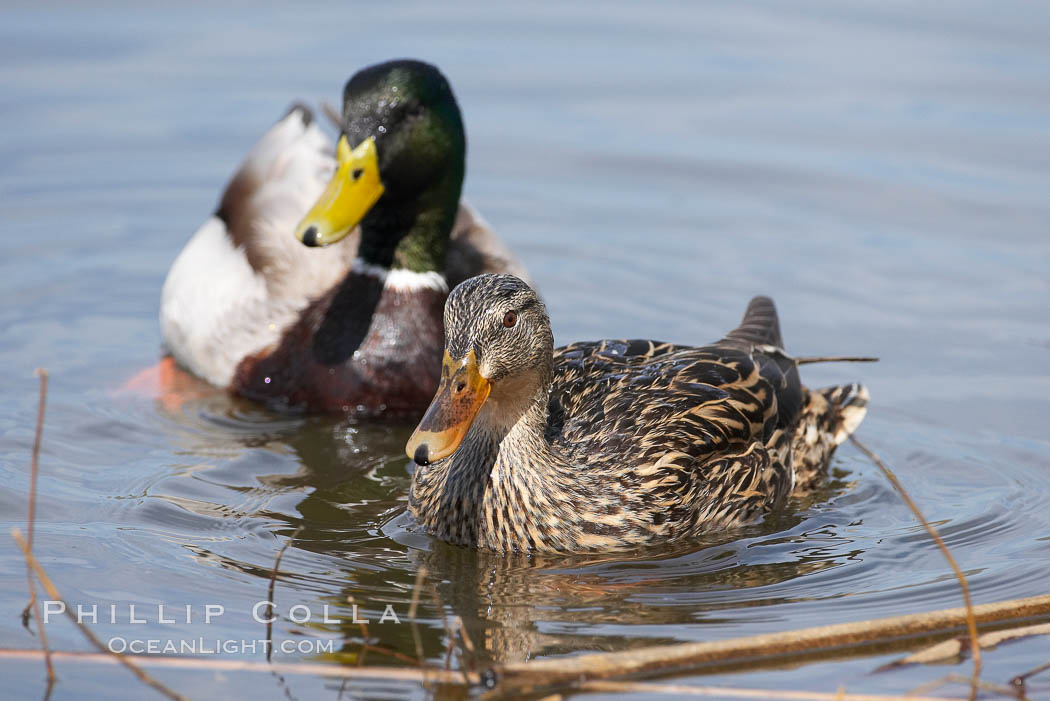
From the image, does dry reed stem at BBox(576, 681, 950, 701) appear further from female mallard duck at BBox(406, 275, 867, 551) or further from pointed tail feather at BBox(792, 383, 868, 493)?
pointed tail feather at BBox(792, 383, 868, 493)

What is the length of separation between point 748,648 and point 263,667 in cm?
155

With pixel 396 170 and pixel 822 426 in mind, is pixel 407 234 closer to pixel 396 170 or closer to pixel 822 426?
pixel 396 170

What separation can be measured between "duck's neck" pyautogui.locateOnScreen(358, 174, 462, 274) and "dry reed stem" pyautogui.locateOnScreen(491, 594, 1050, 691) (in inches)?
139

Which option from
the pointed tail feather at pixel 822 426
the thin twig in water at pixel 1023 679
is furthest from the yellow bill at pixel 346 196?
the thin twig in water at pixel 1023 679

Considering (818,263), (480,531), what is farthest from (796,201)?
(480,531)

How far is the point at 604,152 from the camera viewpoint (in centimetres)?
1117

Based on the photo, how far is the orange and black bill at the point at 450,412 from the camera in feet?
18.1

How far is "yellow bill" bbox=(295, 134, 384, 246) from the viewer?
7.73 meters

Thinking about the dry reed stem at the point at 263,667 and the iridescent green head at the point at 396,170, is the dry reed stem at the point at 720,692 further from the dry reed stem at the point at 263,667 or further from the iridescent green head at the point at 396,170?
the iridescent green head at the point at 396,170

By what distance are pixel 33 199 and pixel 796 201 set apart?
5.09 metres

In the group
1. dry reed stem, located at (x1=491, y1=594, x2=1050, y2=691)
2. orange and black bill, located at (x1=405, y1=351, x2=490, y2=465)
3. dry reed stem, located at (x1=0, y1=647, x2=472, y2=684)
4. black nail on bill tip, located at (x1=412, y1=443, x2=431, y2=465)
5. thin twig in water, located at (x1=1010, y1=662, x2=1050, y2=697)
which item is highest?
orange and black bill, located at (x1=405, y1=351, x2=490, y2=465)

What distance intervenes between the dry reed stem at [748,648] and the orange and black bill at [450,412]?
85 cm

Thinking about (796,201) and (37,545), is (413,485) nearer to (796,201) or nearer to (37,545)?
(37,545)

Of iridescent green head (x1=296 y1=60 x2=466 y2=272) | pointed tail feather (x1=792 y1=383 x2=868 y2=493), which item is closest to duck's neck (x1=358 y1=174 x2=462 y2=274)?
iridescent green head (x1=296 y1=60 x2=466 y2=272)
